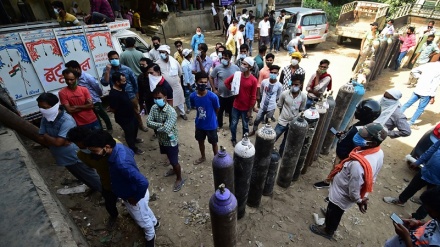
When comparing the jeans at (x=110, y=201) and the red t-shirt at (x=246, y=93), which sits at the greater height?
the red t-shirt at (x=246, y=93)

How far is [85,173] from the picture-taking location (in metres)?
3.27

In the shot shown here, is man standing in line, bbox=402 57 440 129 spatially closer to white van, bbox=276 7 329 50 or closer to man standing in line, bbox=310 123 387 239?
man standing in line, bbox=310 123 387 239

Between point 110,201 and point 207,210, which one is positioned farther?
point 207,210

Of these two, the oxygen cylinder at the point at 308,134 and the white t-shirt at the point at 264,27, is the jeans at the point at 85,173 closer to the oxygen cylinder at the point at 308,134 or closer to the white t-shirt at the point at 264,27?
the oxygen cylinder at the point at 308,134

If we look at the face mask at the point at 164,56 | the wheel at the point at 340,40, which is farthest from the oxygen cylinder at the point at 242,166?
the wheel at the point at 340,40

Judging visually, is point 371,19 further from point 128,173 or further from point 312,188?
point 128,173

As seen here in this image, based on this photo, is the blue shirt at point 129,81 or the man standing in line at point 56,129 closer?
the man standing in line at point 56,129

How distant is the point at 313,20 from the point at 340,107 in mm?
9308

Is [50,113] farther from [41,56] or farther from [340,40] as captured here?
[340,40]

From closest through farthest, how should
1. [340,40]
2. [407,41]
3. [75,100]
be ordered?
→ [75,100], [407,41], [340,40]

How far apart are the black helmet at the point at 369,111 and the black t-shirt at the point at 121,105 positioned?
12.7ft

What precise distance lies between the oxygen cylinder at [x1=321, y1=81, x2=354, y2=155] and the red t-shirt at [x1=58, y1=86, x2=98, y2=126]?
465cm

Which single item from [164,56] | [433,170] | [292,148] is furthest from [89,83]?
[433,170]

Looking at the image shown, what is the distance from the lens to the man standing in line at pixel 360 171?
235cm
